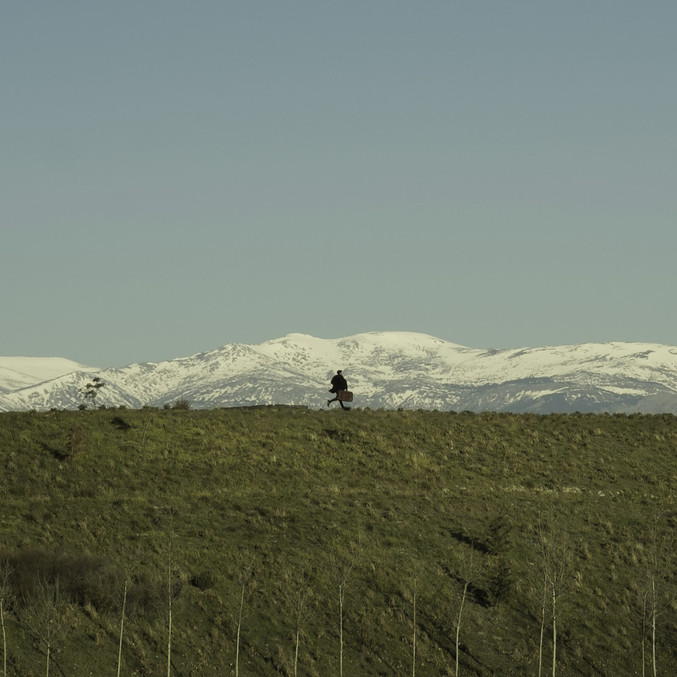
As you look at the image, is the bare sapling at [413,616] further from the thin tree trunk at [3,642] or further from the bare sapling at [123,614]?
the thin tree trunk at [3,642]

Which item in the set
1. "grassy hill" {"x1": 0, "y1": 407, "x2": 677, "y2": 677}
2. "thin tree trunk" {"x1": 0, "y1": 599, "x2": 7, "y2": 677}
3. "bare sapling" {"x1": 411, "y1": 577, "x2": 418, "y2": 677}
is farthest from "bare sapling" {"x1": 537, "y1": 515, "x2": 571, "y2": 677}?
"thin tree trunk" {"x1": 0, "y1": 599, "x2": 7, "y2": 677}

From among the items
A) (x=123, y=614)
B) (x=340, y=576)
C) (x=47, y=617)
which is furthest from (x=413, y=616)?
(x=47, y=617)

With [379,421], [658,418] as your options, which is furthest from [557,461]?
[658,418]

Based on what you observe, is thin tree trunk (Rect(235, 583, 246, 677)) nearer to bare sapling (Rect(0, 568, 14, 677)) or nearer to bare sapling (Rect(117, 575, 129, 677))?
bare sapling (Rect(117, 575, 129, 677))

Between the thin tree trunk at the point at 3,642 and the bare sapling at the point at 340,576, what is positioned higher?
the bare sapling at the point at 340,576

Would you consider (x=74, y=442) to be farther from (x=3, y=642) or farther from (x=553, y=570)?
(x=553, y=570)

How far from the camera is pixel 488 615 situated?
52625 millimetres

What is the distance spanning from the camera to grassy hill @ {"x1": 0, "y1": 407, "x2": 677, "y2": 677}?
46.1 m

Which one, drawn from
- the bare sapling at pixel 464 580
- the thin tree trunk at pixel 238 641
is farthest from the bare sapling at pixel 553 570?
the thin tree trunk at pixel 238 641

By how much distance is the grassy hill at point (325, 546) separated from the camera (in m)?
46.1

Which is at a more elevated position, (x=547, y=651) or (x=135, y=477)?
(x=135, y=477)

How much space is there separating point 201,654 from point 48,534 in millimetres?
11489

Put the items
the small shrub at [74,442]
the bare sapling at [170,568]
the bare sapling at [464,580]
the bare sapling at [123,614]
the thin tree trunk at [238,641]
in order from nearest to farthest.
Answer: the bare sapling at [123,614] → the thin tree trunk at [238,641] → the bare sapling at [170,568] → the bare sapling at [464,580] → the small shrub at [74,442]

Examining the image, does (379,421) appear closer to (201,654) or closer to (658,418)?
(658,418)
